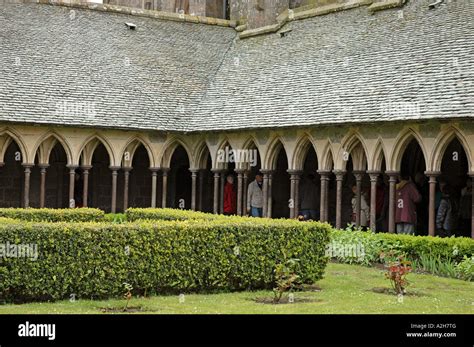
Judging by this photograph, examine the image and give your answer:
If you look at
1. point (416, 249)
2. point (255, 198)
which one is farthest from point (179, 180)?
point (416, 249)

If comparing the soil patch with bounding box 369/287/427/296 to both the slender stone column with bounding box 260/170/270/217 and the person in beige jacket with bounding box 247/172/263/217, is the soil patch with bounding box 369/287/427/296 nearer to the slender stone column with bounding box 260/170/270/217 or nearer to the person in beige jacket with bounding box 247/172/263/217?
the slender stone column with bounding box 260/170/270/217

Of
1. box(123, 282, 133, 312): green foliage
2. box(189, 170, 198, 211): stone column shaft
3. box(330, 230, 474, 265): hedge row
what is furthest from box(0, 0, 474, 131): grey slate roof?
box(123, 282, 133, 312): green foliage

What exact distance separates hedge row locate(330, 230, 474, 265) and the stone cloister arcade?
133 cm

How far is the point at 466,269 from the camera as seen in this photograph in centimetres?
1559

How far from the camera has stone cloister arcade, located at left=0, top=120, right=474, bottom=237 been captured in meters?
20.1

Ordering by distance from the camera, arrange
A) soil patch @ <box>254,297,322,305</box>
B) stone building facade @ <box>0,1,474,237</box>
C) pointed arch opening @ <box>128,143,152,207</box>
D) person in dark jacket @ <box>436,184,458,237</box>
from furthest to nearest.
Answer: pointed arch opening @ <box>128,143,152,207</box>
stone building facade @ <box>0,1,474,237</box>
person in dark jacket @ <box>436,184,458,237</box>
soil patch @ <box>254,297,322,305</box>

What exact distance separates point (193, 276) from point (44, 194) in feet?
43.1

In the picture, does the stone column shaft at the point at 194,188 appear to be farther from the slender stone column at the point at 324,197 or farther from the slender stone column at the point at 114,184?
the slender stone column at the point at 324,197

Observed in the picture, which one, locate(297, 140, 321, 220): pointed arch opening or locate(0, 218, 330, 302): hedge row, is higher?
locate(297, 140, 321, 220): pointed arch opening

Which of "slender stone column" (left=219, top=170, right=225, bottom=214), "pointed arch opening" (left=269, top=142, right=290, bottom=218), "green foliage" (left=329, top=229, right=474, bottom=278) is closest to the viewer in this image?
"green foliage" (left=329, top=229, right=474, bottom=278)

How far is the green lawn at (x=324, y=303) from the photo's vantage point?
11.5 meters

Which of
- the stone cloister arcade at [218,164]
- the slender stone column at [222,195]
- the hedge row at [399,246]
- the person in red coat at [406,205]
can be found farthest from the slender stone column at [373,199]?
the slender stone column at [222,195]

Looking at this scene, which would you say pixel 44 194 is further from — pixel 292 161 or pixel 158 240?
pixel 158 240

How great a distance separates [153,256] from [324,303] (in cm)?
241
